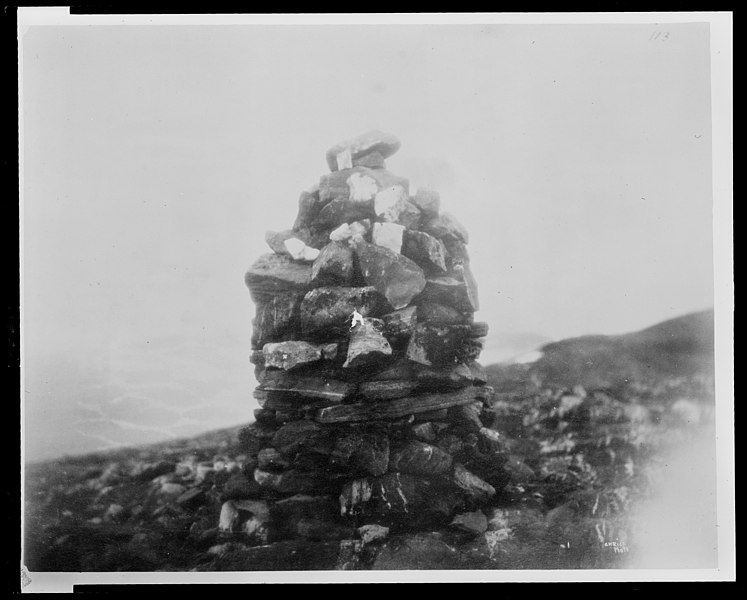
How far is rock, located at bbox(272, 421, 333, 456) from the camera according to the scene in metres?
4.21

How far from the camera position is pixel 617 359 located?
4328 mm

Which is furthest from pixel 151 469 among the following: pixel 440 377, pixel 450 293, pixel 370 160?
pixel 370 160

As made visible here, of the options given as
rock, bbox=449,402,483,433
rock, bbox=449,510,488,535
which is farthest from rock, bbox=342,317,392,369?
rock, bbox=449,510,488,535

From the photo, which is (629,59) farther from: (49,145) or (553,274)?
(49,145)

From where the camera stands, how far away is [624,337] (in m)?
4.32

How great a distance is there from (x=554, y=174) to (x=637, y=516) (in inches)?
84.0

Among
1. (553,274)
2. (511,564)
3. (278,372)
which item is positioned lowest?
(511,564)

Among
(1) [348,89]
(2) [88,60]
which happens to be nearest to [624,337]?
(1) [348,89]

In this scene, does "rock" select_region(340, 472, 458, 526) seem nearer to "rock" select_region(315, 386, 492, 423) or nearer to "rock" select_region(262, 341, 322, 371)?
"rock" select_region(315, 386, 492, 423)

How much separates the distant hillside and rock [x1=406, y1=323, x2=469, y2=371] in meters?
0.37

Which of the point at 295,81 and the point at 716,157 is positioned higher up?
the point at 295,81

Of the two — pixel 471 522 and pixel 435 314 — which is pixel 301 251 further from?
pixel 471 522

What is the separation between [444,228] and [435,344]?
69cm

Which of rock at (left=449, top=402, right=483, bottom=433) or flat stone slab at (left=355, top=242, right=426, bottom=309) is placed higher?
flat stone slab at (left=355, top=242, right=426, bottom=309)
